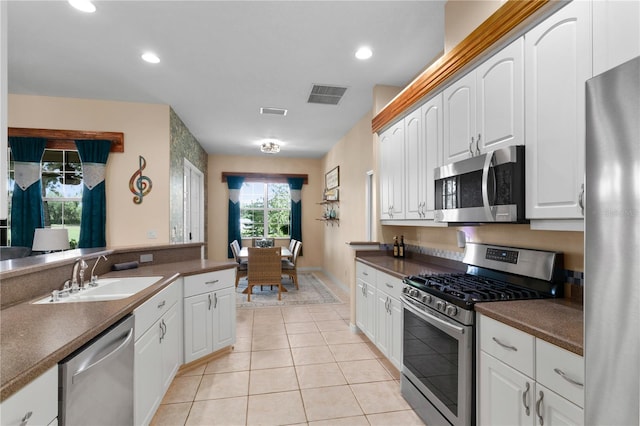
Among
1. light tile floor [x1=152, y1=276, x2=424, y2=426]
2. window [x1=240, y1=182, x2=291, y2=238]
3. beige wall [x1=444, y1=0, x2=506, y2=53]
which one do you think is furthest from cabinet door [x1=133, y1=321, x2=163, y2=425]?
window [x1=240, y1=182, x2=291, y2=238]

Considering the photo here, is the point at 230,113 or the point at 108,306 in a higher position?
the point at 230,113

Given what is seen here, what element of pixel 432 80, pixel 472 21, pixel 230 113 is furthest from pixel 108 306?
pixel 230 113

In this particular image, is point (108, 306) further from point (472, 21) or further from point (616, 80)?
point (472, 21)

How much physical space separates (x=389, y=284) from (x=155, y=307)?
1.78m

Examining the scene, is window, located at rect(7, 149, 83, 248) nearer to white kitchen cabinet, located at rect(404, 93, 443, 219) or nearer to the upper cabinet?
white kitchen cabinet, located at rect(404, 93, 443, 219)

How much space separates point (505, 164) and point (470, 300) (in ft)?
2.48

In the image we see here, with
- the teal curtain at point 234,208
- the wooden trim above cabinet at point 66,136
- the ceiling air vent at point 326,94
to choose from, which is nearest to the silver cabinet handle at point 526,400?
the ceiling air vent at point 326,94

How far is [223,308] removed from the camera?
9.53 feet

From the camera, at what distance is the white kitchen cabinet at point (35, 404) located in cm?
80

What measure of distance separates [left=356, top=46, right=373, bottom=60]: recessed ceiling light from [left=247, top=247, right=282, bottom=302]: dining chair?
10.2ft

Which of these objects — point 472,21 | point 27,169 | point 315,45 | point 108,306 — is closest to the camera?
point 108,306

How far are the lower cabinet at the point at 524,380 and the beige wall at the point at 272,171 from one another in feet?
20.3

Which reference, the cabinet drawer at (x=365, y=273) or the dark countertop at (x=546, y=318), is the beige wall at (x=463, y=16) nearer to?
the dark countertop at (x=546, y=318)

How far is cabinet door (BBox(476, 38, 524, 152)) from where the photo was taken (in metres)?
1.62
